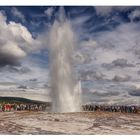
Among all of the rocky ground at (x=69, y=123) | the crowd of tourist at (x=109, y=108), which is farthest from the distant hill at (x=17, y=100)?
the crowd of tourist at (x=109, y=108)

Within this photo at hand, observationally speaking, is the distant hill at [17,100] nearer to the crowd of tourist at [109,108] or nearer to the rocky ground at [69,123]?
the rocky ground at [69,123]

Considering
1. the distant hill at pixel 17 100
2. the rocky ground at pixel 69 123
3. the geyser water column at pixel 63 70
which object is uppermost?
the geyser water column at pixel 63 70

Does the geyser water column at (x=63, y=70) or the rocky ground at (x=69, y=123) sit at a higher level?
the geyser water column at (x=63, y=70)

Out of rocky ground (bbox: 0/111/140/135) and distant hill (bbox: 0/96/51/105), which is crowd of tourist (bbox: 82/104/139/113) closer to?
rocky ground (bbox: 0/111/140/135)

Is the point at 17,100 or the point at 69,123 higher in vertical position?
the point at 17,100

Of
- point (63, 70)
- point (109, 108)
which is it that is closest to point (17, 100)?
point (63, 70)

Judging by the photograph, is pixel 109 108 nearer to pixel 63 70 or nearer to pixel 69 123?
pixel 69 123
